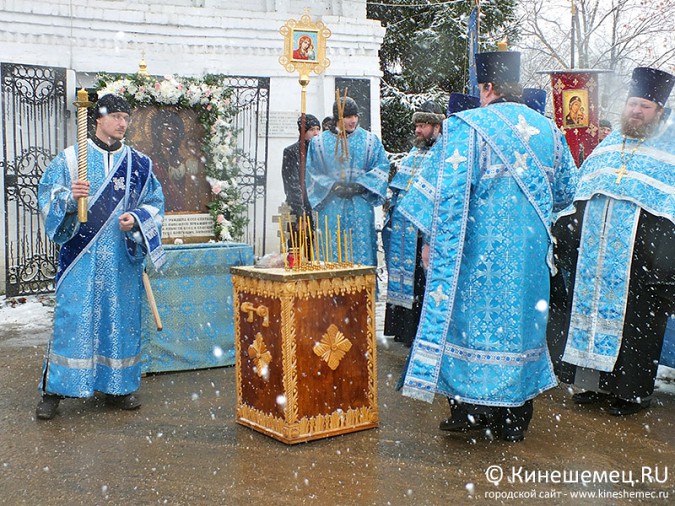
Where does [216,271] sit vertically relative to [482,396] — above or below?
above

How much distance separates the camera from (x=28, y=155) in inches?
381

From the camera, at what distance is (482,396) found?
165 inches

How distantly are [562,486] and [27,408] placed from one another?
10.2ft

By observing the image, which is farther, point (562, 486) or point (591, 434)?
point (591, 434)

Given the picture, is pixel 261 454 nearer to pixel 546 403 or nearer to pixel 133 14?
pixel 546 403

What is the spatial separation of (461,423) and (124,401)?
6.57ft

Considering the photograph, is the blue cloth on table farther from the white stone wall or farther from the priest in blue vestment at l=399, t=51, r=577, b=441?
the white stone wall

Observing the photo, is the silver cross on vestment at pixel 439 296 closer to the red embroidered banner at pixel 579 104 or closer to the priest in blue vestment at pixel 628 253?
the priest in blue vestment at pixel 628 253

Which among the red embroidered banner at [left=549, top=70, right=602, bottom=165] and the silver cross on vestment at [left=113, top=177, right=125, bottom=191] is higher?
the red embroidered banner at [left=549, top=70, right=602, bottom=165]

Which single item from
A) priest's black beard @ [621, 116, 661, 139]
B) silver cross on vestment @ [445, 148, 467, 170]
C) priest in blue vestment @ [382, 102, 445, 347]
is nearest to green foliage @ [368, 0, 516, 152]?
priest in blue vestment @ [382, 102, 445, 347]

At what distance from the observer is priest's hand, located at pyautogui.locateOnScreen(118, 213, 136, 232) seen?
4875 millimetres

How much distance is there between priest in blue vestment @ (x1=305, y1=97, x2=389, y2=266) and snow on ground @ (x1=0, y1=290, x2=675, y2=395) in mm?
1061

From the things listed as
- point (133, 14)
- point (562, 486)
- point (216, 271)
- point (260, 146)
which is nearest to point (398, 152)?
point (260, 146)

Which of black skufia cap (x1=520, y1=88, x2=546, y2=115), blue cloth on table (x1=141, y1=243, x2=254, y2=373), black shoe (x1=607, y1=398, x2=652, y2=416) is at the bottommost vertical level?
black shoe (x1=607, y1=398, x2=652, y2=416)
